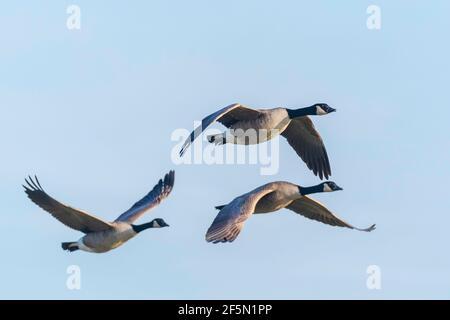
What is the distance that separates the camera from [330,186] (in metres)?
26.8

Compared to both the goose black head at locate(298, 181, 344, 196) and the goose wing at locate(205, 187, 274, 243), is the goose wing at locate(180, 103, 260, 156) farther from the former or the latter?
the goose black head at locate(298, 181, 344, 196)

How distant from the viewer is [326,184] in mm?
26656

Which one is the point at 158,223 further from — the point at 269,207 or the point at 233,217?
the point at 233,217

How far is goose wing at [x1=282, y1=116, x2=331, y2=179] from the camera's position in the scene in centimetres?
2750

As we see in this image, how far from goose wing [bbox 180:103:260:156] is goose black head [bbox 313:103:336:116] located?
150cm

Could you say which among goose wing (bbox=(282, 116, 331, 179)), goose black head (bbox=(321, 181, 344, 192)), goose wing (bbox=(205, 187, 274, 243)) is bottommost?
goose wing (bbox=(205, 187, 274, 243))

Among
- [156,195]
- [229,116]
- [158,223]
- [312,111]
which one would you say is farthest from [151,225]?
[312,111]

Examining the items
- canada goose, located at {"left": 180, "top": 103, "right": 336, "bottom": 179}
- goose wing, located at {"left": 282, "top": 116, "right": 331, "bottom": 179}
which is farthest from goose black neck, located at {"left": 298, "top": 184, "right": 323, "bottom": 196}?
goose wing, located at {"left": 282, "top": 116, "right": 331, "bottom": 179}

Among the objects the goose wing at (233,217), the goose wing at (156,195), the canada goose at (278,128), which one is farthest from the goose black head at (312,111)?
the goose wing at (156,195)

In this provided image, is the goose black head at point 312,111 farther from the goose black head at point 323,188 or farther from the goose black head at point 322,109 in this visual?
the goose black head at point 323,188
